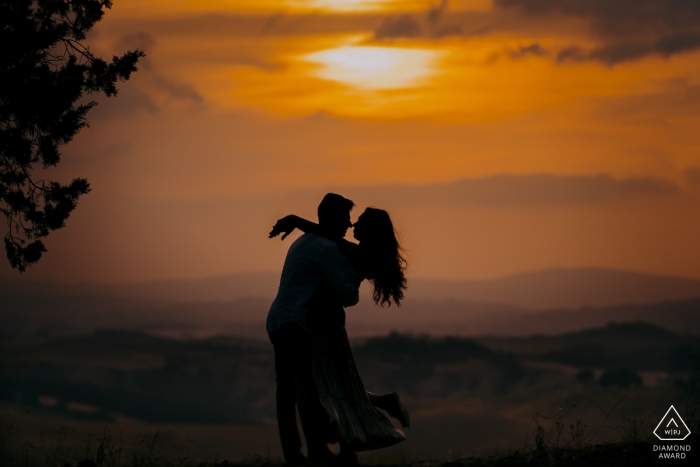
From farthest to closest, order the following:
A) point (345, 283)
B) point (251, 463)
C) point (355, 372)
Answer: point (251, 463) → point (355, 372) → point (345, 283)

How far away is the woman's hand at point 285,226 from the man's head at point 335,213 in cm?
26

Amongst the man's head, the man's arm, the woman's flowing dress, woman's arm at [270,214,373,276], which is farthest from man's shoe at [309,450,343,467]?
the man's head

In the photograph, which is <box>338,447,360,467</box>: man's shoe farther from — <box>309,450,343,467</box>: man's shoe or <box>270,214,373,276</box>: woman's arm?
<box>270,214,373,276</box>: woman's arm

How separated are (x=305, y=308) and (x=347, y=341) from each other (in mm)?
720

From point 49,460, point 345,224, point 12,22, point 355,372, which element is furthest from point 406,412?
point 12,22

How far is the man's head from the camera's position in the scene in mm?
8672

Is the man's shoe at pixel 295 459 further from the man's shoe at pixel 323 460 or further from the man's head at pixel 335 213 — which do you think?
the man's head at pixel 335 213

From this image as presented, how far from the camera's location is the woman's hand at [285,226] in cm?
870

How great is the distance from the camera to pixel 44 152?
41.4 feet

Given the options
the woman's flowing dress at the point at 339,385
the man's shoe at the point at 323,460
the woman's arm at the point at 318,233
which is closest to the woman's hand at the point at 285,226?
the woman's arm at the point at 318,233

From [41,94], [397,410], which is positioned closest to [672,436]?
[397,410]

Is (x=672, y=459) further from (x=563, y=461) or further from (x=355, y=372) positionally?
(x=355, y=372)

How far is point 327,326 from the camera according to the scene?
29.6 ft

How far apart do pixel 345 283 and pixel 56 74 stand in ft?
20.7
